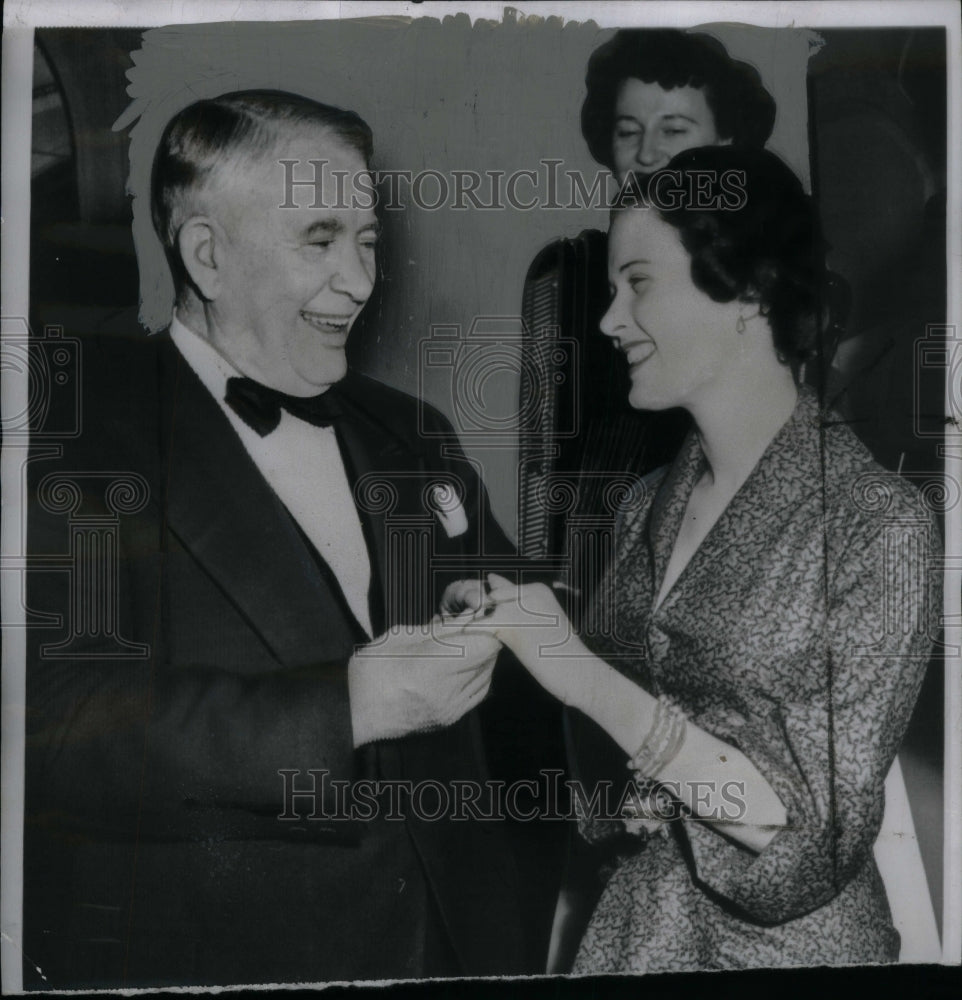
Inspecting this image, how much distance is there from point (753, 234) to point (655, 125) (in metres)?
0.39

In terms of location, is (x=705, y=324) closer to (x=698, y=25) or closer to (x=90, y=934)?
(x=698, y=25)

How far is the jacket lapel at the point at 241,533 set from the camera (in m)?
3.00

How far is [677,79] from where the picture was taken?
10.2 feet

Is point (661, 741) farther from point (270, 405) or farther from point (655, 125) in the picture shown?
point (655, 125)

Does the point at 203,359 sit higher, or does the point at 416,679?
the point at 203,359

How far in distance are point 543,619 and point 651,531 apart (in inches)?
14.7

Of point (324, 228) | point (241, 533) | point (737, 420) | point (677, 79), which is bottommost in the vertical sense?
point (241, 533)

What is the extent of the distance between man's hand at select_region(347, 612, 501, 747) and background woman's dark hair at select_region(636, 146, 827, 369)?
114 centimetres

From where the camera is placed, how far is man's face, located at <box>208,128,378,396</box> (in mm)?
3023

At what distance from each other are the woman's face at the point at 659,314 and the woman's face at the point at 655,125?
5.8 inches

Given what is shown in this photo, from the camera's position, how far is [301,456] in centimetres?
305

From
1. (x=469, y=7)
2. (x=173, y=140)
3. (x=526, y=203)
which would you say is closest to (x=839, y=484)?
(x=526, y=203)

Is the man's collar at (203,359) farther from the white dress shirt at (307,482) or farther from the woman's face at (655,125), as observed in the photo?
the woman's face at (655,125)

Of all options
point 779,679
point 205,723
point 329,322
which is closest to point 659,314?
point 329,322
